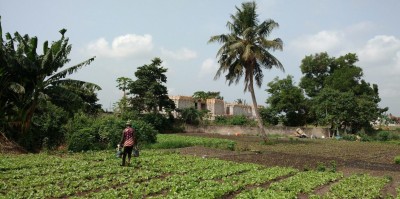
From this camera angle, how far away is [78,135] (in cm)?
2112

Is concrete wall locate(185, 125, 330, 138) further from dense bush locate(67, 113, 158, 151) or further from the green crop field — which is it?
the green crop field

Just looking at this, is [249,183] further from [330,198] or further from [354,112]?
[354,112]

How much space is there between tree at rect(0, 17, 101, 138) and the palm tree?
1253 cm

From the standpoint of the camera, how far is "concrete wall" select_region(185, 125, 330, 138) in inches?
1877

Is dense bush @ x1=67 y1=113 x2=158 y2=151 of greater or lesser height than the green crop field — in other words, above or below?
above

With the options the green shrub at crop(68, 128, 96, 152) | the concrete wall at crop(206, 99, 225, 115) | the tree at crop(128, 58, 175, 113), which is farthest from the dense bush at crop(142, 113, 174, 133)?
the green shrub at crop(68, 128, 96, 152)

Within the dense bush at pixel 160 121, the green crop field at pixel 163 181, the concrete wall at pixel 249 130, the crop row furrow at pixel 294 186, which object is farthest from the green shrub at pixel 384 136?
the crop row furrow at pixel 294 186

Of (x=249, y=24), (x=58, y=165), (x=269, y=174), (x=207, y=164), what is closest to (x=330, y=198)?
(x=269, y=174)

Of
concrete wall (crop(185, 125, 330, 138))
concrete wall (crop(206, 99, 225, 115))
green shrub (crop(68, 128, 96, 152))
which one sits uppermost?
concrete wall (crop(206, 99, 225, 115))

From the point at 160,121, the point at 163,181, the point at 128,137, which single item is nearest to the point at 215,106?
the point at 160,121

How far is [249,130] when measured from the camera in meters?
48.8

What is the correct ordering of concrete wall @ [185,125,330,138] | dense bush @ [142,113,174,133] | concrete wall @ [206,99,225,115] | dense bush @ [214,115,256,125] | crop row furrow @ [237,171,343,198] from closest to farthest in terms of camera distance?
1. crop row furrow @ [237,171,343,198]
2. dense bush @ [142,113,174,133]
3. concrete wall @ [185,125,330,138]
4. dense bush @ [214,115,256,125]
5. concrete wall @ [206,99,225,115]

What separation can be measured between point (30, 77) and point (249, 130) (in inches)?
1296

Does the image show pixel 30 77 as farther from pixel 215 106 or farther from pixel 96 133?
pixel 215 106
